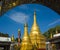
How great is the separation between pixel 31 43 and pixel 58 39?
16.0ft

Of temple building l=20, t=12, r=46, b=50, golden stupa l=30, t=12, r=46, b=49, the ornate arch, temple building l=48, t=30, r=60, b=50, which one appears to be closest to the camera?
the ornate arch

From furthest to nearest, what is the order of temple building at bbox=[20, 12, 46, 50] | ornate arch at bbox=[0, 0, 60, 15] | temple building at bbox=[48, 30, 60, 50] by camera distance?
temple building at bbox=[20, 12, 46, 50] < temple building at bbox=[48, 30, 60, 50] < ornate arch at bbox=[0, 0, 60, 15]

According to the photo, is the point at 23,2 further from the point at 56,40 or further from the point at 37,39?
the point at 37,39

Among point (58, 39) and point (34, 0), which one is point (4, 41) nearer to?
point (58, 39)

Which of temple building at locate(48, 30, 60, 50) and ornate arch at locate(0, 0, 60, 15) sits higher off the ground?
ornate arch at locate(0, 0, 60, 15)

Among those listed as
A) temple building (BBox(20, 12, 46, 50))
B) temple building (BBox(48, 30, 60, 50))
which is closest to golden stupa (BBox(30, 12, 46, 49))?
temple building (BBox(20, 12, 46, 50))

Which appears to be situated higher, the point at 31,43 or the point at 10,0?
the point at 10,0

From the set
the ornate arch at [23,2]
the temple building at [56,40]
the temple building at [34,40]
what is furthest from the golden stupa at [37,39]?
the ornate arch at [23,2]

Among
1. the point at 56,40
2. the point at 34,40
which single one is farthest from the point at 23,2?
the point at 34,40

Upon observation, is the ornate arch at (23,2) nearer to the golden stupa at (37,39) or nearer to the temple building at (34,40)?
the temple building at (34,40)

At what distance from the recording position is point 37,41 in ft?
70.2

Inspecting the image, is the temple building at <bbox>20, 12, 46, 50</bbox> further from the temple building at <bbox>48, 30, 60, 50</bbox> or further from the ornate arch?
the ornate arch

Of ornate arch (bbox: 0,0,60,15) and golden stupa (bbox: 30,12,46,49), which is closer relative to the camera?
ornate arch (bbox: 0,0,60,15)

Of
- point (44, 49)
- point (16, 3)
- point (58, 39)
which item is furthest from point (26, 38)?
point (16, 3)
